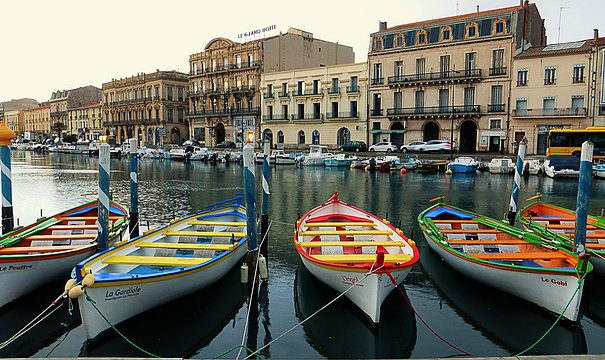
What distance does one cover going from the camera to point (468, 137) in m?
54.6

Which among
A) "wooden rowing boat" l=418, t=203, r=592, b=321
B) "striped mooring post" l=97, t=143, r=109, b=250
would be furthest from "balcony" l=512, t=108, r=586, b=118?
"striped mooring post" l=97, t=143, r=109, b=250

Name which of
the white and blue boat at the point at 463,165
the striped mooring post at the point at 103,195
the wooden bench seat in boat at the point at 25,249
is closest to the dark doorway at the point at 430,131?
the white and blue boat at the point at 463,165

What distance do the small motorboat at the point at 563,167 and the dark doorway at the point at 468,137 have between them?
1415cm

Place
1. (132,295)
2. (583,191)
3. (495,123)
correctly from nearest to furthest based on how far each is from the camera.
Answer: (132,295) → (583,191) → (495,123)

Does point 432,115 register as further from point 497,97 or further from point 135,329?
point 135,329

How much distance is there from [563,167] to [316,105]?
33.2 metres

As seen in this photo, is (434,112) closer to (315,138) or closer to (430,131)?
(430,131)

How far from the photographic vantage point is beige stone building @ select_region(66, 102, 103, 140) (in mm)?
104000

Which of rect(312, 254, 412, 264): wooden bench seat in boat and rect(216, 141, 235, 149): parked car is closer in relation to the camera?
rect(312, 254, 412, 264): wooden bench seat in boat

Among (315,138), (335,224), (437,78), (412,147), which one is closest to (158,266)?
(335,224)

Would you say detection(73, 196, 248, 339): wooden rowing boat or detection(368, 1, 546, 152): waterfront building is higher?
detection(368, 1, 546, 152): waterfront building

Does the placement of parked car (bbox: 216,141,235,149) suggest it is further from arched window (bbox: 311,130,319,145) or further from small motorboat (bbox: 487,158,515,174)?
small motorboat (bbox: 487,158,515,174)

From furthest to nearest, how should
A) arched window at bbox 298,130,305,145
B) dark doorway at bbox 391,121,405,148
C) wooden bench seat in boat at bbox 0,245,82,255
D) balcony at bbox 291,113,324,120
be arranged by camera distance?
arched window at bbox 298,130,305,145 → balcony at bbox 291,113,324,120 → dark doorway at bbox 391,121,405,148 → wooden bench seat in boat at bbox 0,245,82,255

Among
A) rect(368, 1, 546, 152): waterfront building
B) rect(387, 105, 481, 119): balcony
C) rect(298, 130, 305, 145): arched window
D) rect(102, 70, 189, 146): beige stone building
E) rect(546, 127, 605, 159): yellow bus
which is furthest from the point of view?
rect(102, 70, 189, 146): beige stone building
